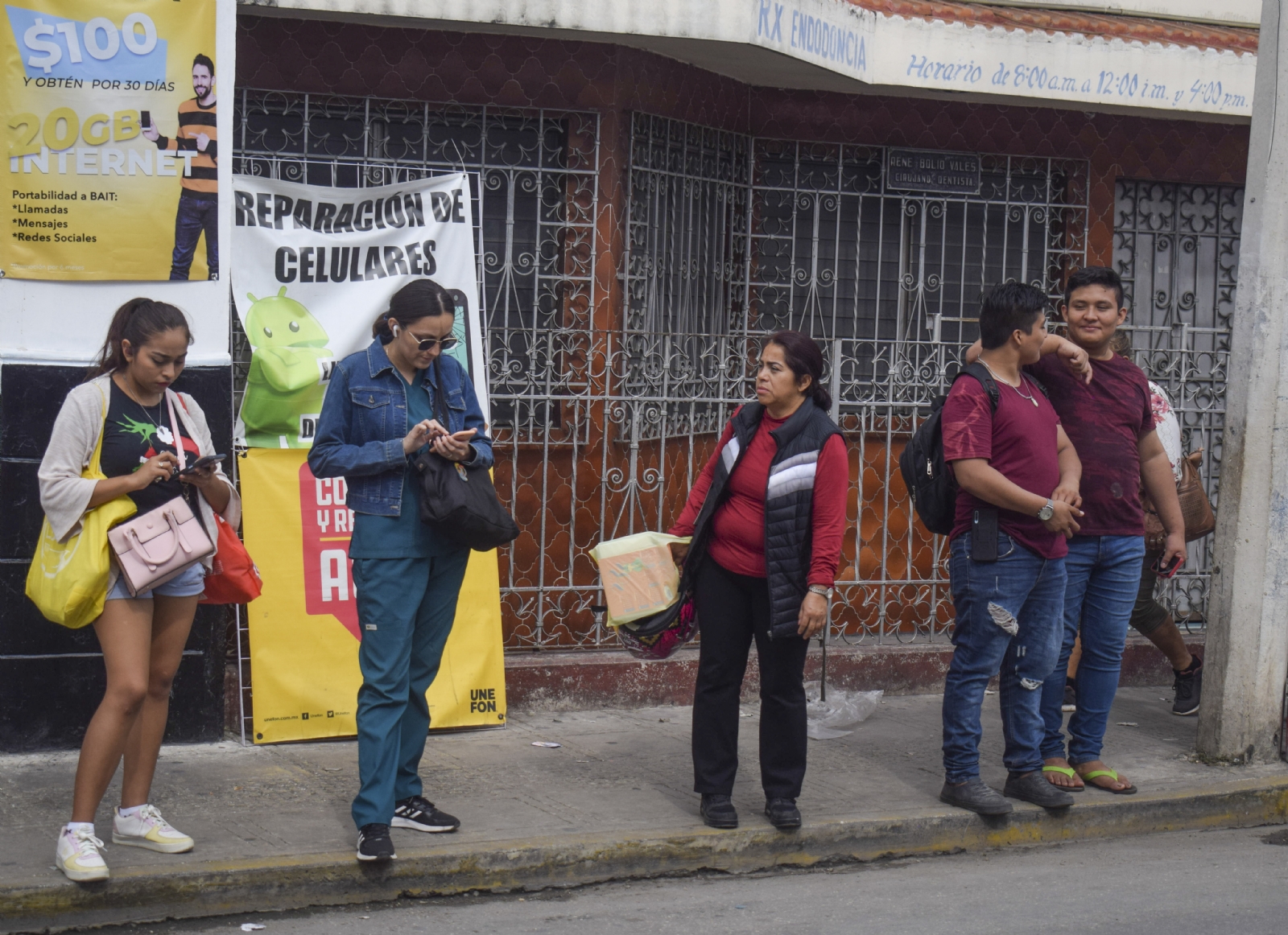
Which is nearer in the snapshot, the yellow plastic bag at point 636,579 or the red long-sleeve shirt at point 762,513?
the red long-sleeve shirt at point 762,513

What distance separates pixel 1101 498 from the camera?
6.11 m

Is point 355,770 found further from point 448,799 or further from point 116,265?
point 116,265

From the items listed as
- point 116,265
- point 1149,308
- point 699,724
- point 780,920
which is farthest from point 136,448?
point 1149,308

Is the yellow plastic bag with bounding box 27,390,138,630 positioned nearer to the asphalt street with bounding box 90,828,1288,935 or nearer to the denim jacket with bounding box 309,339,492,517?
the denim jacket with bounding box 309,339,492,517

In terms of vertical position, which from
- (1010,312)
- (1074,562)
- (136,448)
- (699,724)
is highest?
(1010,312)

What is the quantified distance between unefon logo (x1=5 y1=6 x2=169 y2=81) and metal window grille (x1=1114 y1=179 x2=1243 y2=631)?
593cm

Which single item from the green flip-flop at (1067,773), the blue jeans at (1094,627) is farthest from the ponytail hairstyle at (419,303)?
the green flip-flop at (1067,773)

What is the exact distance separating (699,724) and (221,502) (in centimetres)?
192

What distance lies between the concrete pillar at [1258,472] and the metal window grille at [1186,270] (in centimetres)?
233

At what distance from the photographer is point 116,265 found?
6238 mm

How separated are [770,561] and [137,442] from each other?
2178 mm

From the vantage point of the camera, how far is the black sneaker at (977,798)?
589cm

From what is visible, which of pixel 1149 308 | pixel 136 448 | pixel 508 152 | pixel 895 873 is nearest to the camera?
pixel 136 448

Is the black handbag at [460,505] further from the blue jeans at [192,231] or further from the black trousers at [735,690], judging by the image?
the blue jeans at [192,231]
